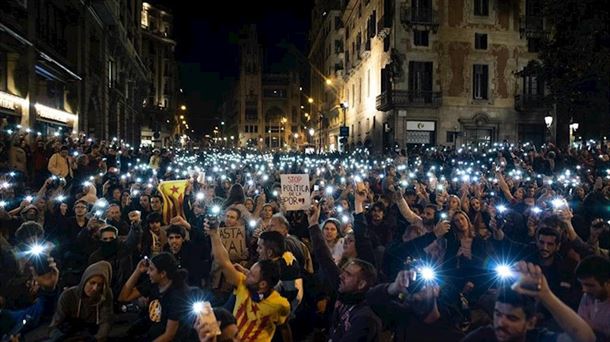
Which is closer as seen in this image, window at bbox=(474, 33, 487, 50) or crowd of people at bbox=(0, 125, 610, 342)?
crowd of people at bbox=(0, 125, 610, 342)

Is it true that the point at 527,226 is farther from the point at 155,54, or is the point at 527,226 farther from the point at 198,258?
the point at 155,54

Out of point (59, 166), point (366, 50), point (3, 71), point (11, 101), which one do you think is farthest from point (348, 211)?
point (366, 50)

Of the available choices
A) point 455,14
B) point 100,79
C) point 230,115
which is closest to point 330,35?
point 455,14

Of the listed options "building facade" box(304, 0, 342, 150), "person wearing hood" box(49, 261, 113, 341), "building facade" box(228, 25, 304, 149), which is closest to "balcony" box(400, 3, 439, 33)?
"building facade" box(304, 0, 342, 150)

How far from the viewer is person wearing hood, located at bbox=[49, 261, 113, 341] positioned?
5243 mm

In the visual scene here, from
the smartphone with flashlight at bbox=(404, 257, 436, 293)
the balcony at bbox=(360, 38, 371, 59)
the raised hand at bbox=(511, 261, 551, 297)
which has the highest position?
the balcony at bbox=(360, 38, 371, 59)

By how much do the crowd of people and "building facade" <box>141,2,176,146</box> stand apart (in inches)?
2935

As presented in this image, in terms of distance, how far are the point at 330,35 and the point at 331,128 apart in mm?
10257

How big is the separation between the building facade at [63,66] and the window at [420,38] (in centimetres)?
1908

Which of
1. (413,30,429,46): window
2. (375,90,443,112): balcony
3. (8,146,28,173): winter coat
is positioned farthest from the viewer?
(413,30,429,46): window

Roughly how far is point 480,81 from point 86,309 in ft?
124

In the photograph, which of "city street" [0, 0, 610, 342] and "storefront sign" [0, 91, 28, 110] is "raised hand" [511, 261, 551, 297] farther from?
A: "storefront sign" [0, 91, 28, 110]

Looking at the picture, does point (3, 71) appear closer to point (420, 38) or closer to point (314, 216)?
point (314, 216)

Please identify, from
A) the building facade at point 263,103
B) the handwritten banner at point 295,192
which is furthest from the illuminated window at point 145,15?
the handwritten banner at point 295,192
